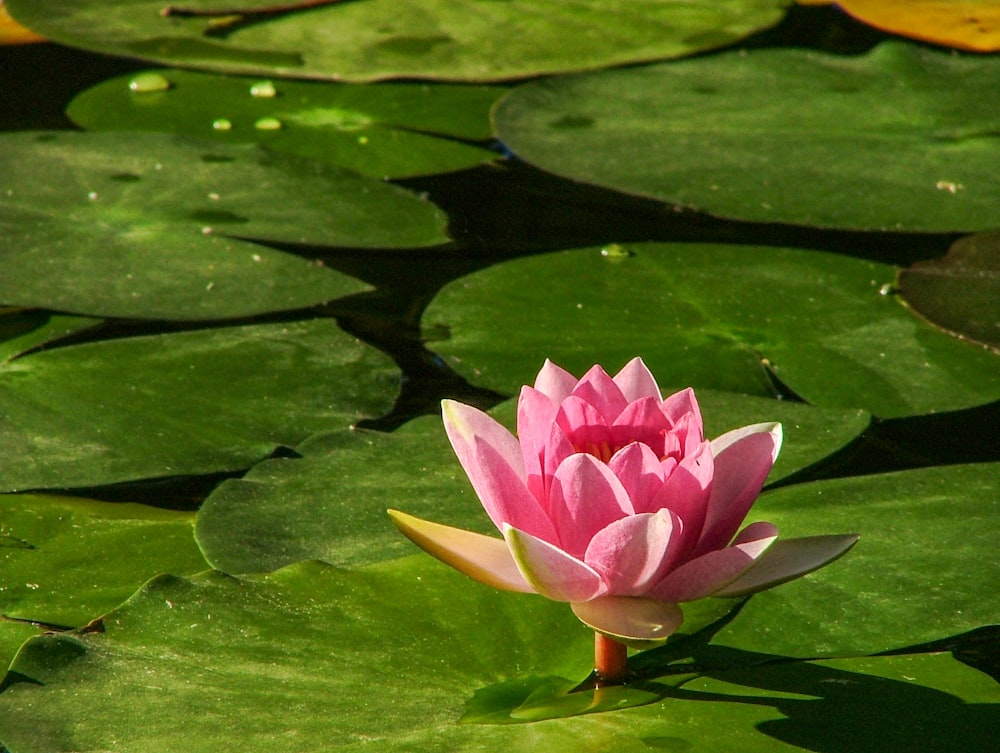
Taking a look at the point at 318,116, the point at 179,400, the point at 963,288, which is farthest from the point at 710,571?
the point at 318,116

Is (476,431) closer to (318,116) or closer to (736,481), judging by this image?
(736,481)

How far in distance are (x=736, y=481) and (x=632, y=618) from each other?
132 millimetres

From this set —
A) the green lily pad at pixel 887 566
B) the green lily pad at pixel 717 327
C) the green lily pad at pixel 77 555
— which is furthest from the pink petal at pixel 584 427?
the green lily pad at pixel 717 327

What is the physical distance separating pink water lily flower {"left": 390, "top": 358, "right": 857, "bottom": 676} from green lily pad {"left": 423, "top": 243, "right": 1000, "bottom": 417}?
0.60m

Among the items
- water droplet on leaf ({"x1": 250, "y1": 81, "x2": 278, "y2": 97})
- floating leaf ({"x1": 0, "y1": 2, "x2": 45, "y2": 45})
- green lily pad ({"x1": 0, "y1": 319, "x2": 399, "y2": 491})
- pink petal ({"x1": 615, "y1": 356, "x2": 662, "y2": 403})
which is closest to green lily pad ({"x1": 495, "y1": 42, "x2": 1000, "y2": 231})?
water droplet on leaf ({"x1": 250, "y1": 81, "x2": 278, "y2": 97})

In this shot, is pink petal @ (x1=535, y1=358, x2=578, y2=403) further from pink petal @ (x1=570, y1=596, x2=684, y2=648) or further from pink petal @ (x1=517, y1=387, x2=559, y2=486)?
pink petal @ (x1=570, y1=596, x2=684, y2=648)

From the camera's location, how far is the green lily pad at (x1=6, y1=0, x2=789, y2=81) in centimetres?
275

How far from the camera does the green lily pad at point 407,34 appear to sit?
275cm

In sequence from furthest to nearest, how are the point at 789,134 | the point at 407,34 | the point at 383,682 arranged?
1. the point at 407,34
2. the point at 789,134
3. the point at 383,682

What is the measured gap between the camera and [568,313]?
1.70 metres

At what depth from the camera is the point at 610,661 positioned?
3.11ft

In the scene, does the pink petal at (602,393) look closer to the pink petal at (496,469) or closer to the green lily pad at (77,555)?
the pink petal at (496,469)

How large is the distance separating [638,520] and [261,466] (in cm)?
62

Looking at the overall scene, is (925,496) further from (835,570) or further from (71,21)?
(71,21)
